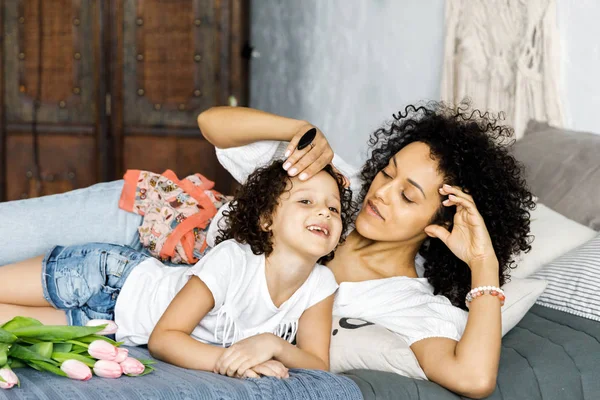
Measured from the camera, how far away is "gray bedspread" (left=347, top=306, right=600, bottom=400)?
1.41 meters

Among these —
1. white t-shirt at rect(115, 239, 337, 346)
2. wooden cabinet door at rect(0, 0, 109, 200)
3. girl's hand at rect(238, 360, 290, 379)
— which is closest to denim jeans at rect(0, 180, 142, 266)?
white t-shirt at rect(115, 239, 337, 346)

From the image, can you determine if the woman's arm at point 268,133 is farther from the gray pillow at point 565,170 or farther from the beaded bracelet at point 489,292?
the gray pillow at point 565,170

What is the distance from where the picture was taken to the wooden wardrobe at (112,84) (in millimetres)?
3674

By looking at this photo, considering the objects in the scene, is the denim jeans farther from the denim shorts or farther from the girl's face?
the girl's face

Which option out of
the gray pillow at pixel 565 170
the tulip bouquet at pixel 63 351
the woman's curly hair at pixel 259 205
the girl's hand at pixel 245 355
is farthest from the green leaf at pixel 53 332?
the gray pillow at pixel 565 170

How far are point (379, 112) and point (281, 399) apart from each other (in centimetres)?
230

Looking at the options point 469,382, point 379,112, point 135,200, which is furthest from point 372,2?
point 469,382

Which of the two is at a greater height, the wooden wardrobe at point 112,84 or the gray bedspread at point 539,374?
the wooden wardrobe at point 112,84

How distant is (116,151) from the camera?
376 centimetres

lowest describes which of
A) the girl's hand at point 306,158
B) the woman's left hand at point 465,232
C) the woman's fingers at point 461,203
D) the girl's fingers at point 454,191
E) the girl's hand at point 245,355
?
the girl's hand at point 245,355

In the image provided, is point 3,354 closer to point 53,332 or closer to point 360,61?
point 53,332

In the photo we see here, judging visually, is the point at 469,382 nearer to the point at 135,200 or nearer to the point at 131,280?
the point at 131,280

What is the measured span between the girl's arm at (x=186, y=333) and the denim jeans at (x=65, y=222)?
57 cm

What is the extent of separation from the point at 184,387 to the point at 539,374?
698mm
